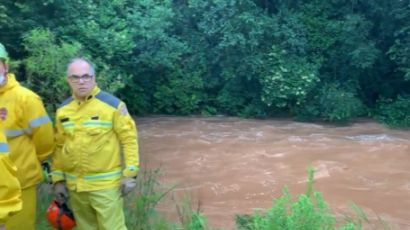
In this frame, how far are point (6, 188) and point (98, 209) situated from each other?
1126mm

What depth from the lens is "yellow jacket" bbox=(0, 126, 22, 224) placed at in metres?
2.89

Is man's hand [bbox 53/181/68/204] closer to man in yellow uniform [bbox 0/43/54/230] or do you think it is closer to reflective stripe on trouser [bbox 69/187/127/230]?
reflective stripe on trouser [bbox 69/187/127/230]

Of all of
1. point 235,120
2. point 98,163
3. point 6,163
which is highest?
point 6,163

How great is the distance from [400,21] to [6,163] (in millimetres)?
14027

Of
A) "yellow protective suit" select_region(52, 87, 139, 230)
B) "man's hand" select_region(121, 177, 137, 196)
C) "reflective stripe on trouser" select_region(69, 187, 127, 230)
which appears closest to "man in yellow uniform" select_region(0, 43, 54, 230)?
"yellow protective suit" select_region(52, 87, 139, 230)

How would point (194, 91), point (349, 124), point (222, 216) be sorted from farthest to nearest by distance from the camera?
point (194, 91) → point (349, 124) → point (222, 216)

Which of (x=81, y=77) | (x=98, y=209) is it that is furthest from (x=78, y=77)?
(x=98, y=209)

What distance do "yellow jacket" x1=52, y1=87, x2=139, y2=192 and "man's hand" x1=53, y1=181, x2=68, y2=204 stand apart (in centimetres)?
15

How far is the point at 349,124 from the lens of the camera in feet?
49.9

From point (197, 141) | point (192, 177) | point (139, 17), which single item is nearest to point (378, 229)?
point (192, 177)

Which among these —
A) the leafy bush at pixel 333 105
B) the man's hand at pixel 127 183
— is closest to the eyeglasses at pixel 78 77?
the man's hand at pixel 127 183

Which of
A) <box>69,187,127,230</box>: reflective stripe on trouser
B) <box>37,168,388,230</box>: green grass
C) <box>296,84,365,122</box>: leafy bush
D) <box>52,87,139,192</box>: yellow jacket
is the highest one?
<box>52,87,139,192</box>: yellow jacket

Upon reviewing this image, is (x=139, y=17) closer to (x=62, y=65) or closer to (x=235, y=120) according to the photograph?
(x=235, y=120)

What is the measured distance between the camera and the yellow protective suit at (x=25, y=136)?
12.4 ft
